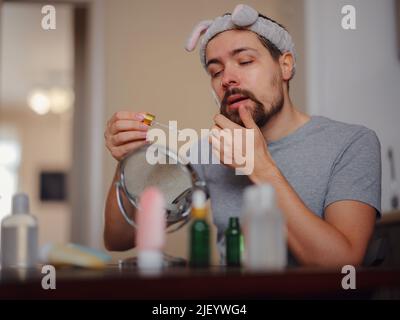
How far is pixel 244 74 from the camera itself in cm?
124

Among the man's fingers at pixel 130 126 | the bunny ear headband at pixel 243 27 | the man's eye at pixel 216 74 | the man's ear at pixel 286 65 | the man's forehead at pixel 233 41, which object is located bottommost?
the man's fingers at pixel 130 126

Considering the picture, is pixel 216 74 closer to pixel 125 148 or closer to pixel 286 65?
pixel 286 65

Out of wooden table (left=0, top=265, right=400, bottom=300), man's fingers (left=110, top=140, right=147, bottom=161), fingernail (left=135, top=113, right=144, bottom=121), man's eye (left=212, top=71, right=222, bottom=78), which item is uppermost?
man's eye (left=212, top=71, right=222, bottom=78)

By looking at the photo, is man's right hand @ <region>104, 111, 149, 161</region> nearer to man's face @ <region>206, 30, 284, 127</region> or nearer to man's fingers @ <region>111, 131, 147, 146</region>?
man's fingers @ <region>111, 131, 147, 146</region>

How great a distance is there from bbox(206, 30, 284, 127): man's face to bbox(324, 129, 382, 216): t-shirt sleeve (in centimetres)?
19

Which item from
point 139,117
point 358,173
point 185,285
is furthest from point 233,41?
point 185,285

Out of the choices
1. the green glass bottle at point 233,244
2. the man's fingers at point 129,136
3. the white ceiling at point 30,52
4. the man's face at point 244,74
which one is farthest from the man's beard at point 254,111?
the white ceiling at point 30,52

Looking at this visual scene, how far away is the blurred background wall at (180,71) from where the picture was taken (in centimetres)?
137

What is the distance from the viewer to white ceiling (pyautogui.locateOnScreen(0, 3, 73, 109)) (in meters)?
3.03

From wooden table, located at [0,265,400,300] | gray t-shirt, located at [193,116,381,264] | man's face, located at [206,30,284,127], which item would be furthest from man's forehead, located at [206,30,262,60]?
wooden table, located at [0,265,400,300]

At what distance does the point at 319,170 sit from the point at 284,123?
5.7 inches

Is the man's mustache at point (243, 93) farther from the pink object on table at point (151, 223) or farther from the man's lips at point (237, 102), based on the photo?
the pink object on table at point (151, 223)

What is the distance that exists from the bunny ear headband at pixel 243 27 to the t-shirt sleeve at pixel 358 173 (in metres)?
0.28

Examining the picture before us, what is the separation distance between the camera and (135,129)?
113 centimetres
